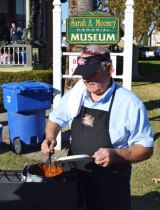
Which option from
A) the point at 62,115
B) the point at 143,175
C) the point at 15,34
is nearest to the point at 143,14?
the point at 15,34

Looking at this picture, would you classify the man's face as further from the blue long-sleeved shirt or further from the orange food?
the orange food

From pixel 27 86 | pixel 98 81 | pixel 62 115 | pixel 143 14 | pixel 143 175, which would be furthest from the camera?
pixel 143 14

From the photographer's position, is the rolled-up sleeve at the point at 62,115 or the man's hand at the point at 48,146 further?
the rolled-up sleeve at the point at 62,115

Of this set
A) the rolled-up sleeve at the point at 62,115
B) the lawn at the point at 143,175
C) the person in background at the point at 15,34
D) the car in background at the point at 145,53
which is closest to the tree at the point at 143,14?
the person in background at the point at 15,34

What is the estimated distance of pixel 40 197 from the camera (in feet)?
8.02

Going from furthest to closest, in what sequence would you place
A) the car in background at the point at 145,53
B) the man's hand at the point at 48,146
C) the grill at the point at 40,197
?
the car in background at the point at 145,53, the man's hand at the point at 48,146, the grill at the point at 40,197

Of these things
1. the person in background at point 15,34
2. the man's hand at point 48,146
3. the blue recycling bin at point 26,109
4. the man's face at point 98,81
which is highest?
the person in background at point 15,34

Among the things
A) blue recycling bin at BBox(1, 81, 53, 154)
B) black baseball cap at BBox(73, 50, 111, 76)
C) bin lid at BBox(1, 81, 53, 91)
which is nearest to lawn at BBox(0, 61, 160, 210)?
blue recycling bin at BBox(1, 81, 53, 154)

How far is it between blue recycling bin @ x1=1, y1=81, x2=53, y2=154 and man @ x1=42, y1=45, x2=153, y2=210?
3686 millimetres

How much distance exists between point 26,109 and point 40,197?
13.8 ft

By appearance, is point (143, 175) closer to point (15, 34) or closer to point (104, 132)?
point (104, 132)

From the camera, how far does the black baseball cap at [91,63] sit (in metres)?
2.64

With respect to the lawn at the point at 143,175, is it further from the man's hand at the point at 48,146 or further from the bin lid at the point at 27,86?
the man's hand at the point at 48,146

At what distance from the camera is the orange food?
2711 mm
